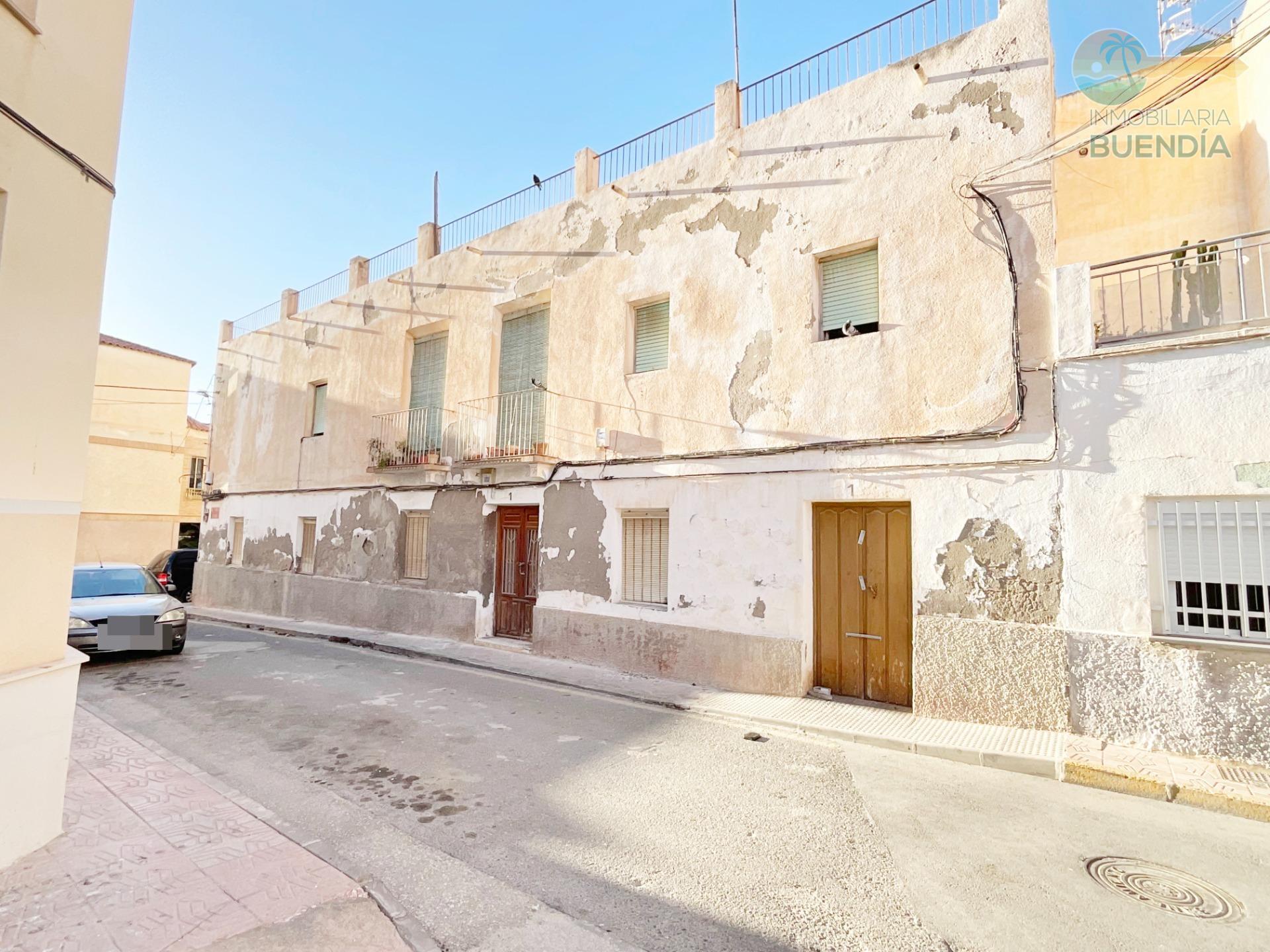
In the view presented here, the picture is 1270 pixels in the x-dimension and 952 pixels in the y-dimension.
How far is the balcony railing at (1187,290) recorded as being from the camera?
5797 millimetres

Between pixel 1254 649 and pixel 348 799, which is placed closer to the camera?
pixel 348 799

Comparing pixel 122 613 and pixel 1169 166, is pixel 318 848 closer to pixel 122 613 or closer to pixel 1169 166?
pixel 122 613

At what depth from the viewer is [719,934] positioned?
10.1 ft

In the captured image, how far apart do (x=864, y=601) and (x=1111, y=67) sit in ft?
26.7

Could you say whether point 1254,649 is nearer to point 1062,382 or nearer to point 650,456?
point 1062,382

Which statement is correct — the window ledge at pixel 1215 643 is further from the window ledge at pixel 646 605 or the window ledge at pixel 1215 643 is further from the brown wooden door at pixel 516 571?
the brown wooden door at pixel 516 571

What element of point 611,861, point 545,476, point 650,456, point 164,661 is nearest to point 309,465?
point 164,661

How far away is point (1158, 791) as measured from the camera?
15.8 feet

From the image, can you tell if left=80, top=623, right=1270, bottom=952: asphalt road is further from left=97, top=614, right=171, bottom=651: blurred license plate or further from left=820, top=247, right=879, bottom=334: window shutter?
left=820, top=247, right=879, bottom=334: window shutter

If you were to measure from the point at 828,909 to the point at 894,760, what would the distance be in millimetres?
2646

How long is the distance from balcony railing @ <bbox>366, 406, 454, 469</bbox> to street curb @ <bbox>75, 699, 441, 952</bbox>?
22.6ft

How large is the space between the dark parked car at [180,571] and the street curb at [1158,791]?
20990 mm

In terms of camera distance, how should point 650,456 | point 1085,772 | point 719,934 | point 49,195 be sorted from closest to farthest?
point 719,934
point 49,195
point 1085,772
point 650,456

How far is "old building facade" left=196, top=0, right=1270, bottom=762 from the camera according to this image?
572 cm
